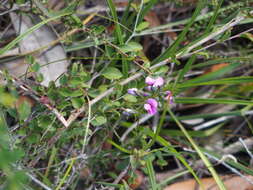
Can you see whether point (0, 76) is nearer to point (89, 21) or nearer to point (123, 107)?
point (123, 107)

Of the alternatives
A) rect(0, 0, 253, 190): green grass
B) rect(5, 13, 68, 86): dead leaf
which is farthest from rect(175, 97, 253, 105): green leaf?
rect(5, 13, 68, 86): dead leaf

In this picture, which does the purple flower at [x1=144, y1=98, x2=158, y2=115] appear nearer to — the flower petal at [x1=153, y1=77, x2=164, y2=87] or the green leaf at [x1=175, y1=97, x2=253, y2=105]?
the flower petal at [x1=153, y1=77, x2=164, y2=87]

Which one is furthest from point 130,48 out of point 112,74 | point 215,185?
point 215,185

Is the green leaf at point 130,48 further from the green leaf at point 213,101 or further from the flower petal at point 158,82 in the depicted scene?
the green leaf at point 213,101

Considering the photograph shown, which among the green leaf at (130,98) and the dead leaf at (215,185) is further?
the dead leaf at (215,185)

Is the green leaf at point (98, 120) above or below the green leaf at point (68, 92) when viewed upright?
below

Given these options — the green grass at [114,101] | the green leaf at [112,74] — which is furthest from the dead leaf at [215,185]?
the green leaf at [112,74]

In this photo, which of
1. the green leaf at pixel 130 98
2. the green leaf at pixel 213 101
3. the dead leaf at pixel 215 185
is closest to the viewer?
the green leaf at pixel 130 98
